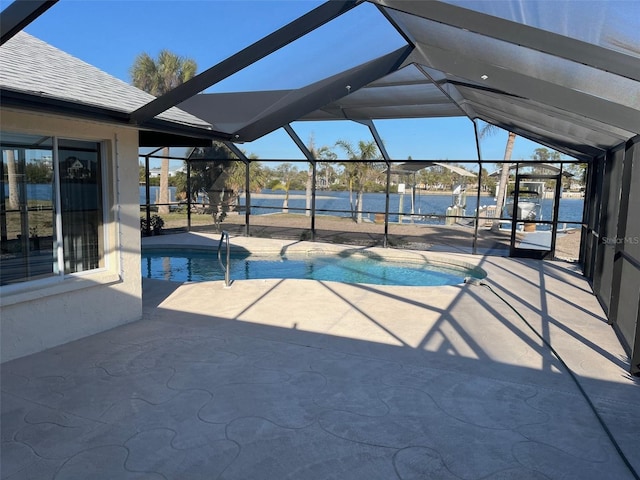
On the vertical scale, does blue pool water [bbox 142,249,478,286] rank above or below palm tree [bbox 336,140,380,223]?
below

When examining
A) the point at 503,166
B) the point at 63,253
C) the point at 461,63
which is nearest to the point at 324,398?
the point at 63,253

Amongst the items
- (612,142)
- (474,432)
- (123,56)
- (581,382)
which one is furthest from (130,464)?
(123,56)

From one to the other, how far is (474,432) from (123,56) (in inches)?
1076

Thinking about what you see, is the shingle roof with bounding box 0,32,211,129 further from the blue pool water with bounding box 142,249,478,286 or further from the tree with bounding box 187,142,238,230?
the tree with bounding box 187,142,238,230

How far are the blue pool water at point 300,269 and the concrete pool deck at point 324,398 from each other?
12.4 feet

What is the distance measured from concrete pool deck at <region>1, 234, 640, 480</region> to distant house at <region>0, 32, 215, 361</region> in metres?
0.34

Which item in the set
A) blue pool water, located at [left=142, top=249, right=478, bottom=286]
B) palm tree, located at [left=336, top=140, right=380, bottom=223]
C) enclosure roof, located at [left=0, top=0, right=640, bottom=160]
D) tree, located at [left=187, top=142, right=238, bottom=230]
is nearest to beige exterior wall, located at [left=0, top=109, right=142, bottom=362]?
enclosure roof, located at [left=0, top=0, right=640, bottom=160]

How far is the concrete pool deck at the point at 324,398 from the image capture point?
8.32 ft

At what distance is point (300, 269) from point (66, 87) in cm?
697

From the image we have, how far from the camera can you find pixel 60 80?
396 centimetres

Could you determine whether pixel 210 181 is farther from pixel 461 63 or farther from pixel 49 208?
Answer: pixel 461 63

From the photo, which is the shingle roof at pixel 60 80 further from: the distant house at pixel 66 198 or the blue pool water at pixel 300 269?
the blue pool water at pixel 300 269

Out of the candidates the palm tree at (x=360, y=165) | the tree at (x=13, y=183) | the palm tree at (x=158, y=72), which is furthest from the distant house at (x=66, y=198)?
the palm tree at (x=158, y=72)

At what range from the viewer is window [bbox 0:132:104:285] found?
394 centimetres
